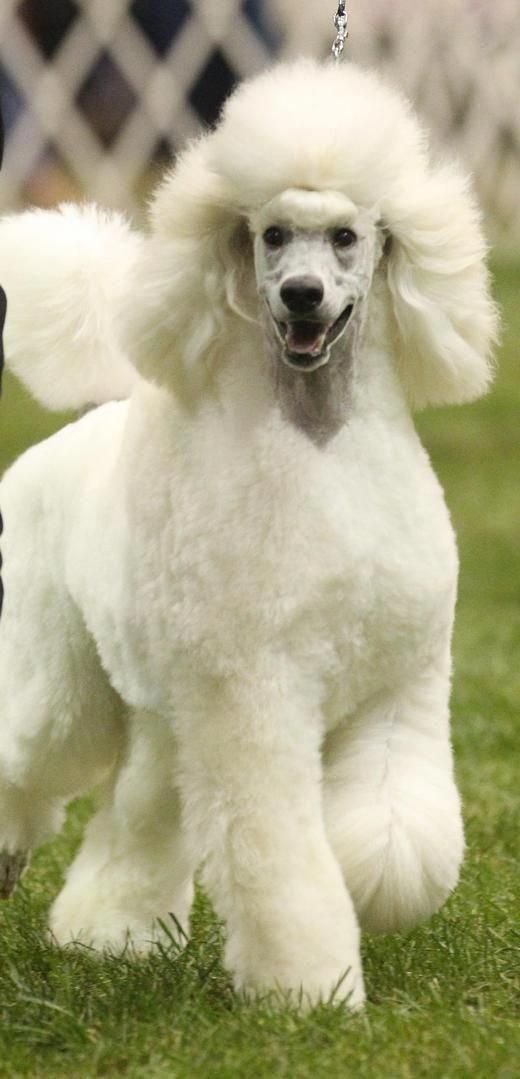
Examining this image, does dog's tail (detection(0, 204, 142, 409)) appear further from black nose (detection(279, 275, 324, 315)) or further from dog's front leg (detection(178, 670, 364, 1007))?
dog's front leg (detection(178, 670, 364, 1007))

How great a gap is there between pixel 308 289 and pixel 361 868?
0.70 meters

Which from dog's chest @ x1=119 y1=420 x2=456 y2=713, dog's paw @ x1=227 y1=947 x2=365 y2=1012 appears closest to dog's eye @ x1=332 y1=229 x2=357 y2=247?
dog's chest @ x1=119 y1=420 x2=456 y2=713

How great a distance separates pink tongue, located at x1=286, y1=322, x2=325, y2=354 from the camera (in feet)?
7.42

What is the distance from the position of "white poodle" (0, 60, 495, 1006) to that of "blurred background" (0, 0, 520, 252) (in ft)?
24.2

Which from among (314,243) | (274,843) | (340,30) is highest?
(340,30)

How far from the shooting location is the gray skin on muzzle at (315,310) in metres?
2.24

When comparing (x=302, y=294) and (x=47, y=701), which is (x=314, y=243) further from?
(x=47, y=701)

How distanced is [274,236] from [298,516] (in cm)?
34

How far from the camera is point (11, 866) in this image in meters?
2.91

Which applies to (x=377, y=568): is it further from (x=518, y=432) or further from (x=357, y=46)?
(x=357, y=46)

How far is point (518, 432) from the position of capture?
8469 millimetres

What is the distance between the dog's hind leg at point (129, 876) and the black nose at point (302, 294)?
69 cm

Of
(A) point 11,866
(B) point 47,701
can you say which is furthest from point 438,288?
(A) point 11,866

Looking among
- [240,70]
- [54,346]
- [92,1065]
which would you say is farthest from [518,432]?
[92,1065]
